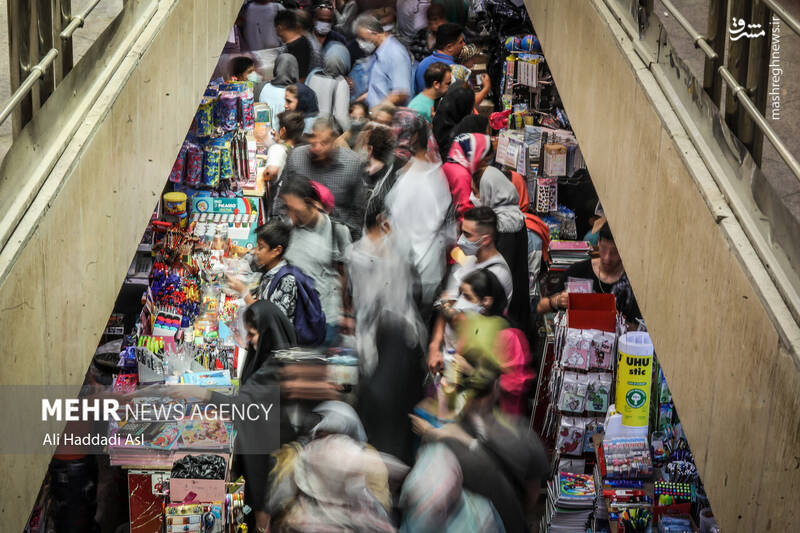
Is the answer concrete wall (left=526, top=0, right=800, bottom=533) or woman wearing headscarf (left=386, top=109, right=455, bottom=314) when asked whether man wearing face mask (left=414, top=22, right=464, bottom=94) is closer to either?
woman wearing headscarf (left=386, top=109, right=455, bottom=314)

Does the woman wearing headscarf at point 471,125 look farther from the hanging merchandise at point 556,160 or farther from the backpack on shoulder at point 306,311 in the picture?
the backpack on shoulder at point 306,311

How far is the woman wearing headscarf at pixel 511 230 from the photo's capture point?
6086 millimetres

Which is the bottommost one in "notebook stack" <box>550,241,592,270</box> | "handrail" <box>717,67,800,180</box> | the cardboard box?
the cardboard box

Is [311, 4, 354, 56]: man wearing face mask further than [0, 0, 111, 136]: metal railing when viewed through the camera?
Yes

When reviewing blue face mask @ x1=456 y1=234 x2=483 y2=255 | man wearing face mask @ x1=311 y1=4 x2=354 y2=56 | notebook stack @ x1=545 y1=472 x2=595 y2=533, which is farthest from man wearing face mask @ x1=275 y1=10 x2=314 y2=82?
notebook stack @ x1=545 y1=472 x2=595 y2=533

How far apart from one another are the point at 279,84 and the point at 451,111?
5.12 feet

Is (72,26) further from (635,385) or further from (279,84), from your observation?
(279,84)

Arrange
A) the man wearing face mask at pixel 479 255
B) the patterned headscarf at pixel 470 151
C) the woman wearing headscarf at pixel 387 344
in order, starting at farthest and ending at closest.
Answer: the patterned headscarf at pixel 470 151
the man wearing face mask at pixel 479 255
the woman wearing headscarf at pixel 387 344

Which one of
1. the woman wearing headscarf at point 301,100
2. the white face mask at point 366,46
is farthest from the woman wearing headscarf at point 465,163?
the white face mask at point 366,46

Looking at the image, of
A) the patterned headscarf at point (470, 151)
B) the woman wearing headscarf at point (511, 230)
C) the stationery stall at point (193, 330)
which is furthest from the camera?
the patterned headscarf at point (470, 151)

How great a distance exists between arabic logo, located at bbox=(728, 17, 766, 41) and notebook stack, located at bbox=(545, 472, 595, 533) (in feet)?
8.66

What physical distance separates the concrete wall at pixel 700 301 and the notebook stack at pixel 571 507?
1.52 m

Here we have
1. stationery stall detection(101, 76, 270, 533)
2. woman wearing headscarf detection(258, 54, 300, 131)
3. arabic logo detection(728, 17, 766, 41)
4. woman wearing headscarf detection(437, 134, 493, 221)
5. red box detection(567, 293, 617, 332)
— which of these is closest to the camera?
arabic logo detection(728, 17, 766, 41)

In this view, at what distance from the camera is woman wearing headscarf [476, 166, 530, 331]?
20.0 feet
